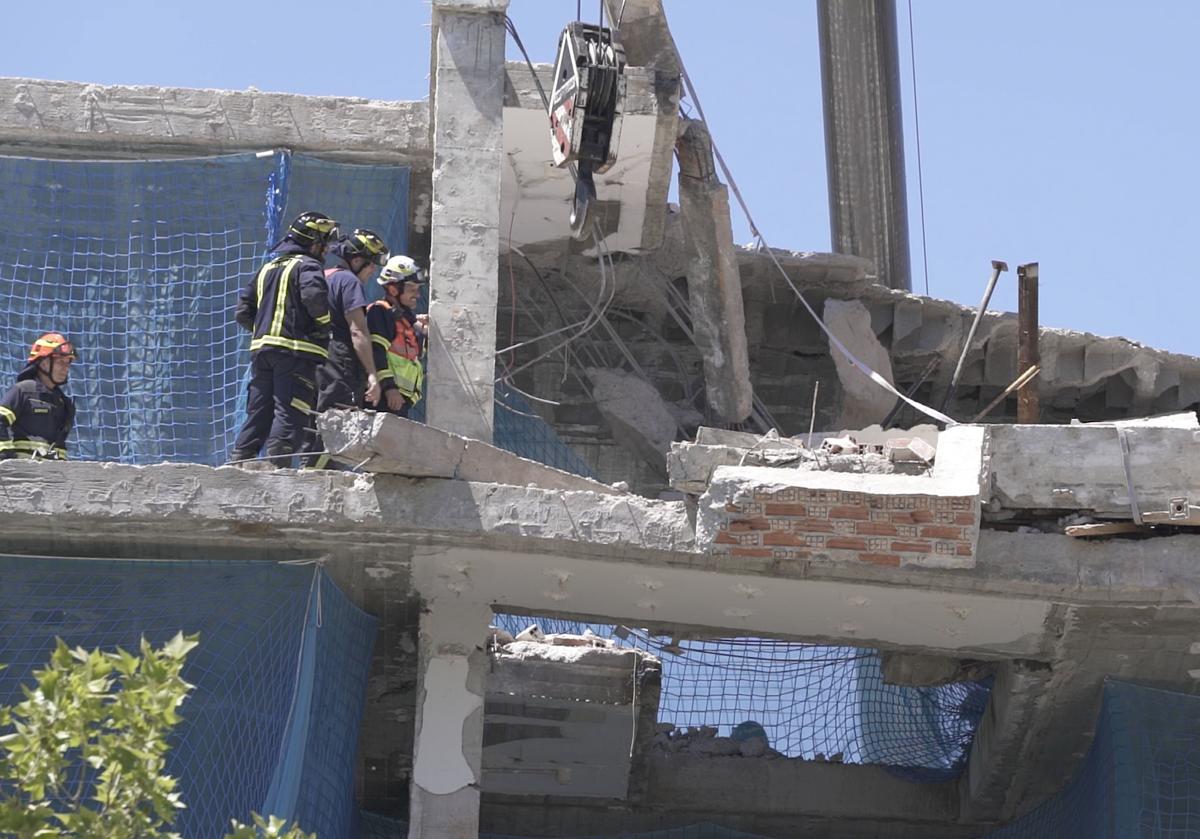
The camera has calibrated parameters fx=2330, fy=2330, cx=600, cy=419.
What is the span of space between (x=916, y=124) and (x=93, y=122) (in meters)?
12.0

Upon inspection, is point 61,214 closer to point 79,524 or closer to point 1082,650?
point 79,524

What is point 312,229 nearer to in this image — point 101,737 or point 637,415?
point 637,415

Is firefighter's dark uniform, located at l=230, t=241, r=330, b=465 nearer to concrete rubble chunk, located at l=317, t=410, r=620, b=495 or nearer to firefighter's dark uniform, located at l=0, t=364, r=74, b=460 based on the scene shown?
concrete rubble chunk, located at l=317, t=410, r=620, b=495

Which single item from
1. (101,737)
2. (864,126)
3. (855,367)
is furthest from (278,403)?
(864,126)

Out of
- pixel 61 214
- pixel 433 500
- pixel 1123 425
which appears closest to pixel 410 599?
pixel 433 500

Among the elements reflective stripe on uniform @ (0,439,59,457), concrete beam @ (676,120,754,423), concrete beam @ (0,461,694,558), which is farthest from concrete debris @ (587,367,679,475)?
reflective stripe on uniform @ (0,439,59,457)

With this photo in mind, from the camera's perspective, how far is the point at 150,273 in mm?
13969

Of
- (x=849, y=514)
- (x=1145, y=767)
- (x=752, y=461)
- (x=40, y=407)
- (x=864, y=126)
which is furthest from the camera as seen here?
(x=864, y=126)

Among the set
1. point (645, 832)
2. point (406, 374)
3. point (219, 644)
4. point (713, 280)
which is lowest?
point (645, 832)

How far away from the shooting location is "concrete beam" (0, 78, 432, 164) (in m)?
14.1

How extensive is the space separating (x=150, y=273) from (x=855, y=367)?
4681 mm

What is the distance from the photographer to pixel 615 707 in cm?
1484

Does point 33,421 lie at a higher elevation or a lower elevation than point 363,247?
lower

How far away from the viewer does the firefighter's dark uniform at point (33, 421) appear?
1264 centimetres
